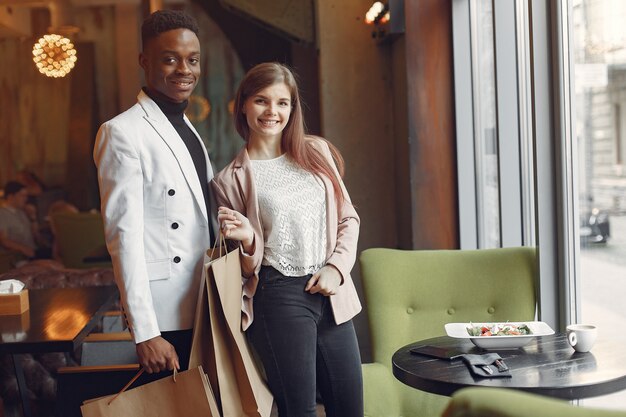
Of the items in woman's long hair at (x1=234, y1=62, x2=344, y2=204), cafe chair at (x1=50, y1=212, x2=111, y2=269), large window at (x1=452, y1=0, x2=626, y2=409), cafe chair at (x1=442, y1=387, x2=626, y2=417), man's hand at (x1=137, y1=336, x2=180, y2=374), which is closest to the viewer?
cafe chair at (x1=442, y1=387, x2=626, y2=417)

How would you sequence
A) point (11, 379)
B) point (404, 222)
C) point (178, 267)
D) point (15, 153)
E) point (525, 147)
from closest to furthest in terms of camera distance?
1. point (178, 267)
2. point (525, 147)
3. point (11, 379)
4. point (404, 222)
5. point (15, 153)

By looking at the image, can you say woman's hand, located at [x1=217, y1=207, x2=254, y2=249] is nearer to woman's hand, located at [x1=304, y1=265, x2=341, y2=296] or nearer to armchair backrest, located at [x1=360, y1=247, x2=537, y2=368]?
woman's hand, located at [x1=304, y1=265, x2=341, y2=296]

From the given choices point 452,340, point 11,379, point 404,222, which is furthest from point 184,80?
point 404,222

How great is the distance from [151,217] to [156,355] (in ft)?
1.25

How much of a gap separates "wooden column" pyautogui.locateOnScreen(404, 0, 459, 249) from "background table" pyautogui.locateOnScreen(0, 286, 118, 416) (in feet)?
5.79

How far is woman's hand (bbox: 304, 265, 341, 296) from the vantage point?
235 centimetres

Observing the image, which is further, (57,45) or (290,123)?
(57,45)

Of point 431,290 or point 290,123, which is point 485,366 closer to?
point 290,123

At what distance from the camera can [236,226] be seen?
2287 mm

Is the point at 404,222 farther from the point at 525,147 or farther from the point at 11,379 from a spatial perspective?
the point at 11,379

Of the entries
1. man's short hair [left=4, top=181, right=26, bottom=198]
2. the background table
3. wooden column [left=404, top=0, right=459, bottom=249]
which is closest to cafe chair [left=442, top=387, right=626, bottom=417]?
the background table

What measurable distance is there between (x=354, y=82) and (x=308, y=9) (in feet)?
3.60

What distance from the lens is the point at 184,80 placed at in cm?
231

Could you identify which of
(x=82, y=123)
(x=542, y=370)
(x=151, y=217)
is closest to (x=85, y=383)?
(x=151, y=217)
